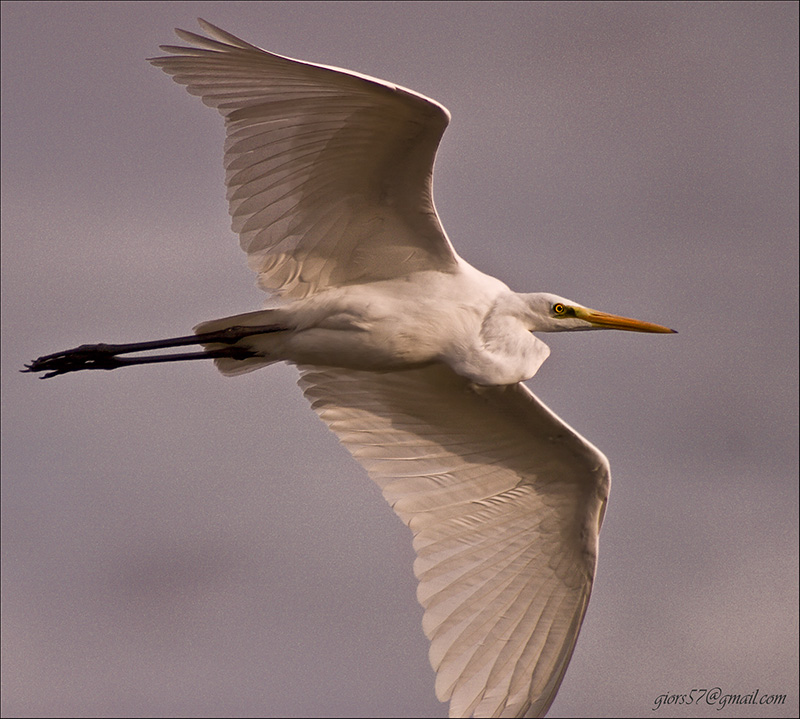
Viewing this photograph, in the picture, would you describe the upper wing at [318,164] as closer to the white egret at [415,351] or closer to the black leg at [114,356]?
the white egret at [415,351]

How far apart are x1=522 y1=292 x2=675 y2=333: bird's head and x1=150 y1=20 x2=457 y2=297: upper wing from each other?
81 centimetres

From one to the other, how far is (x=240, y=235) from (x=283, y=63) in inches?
62.5

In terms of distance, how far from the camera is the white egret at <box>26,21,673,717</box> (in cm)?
904

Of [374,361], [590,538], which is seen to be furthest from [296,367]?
[590,538]

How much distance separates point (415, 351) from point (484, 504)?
173 centimetres

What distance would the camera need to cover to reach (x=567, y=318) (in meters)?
10.4

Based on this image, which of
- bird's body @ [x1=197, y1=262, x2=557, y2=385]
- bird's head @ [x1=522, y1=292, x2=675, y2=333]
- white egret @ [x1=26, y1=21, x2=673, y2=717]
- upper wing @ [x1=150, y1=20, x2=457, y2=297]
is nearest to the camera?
upper wing @ [x1=150, y1=20, x2=457, y2=297]

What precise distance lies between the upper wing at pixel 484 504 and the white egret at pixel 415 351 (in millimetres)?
13

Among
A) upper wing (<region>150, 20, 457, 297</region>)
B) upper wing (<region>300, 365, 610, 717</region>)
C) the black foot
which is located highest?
upper wing (<region>150, 20, 457, 297</region>)

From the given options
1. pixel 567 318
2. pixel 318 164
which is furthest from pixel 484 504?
pixel 318 164

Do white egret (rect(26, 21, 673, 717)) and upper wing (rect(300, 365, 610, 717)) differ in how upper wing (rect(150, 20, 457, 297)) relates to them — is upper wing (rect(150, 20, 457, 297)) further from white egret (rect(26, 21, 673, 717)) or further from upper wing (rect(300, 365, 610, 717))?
upper wing (rect(300, 365, 610, 717))

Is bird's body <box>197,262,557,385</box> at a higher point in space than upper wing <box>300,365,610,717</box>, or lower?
higher

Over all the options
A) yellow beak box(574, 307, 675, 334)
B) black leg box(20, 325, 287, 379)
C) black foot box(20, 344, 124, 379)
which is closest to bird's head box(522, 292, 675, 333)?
yellow beak box(574, 307, 675, 334)

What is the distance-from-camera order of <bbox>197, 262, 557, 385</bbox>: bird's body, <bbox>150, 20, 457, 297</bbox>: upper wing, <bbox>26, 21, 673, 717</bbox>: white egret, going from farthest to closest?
<bbox>197, 262, 557, 385</bbox>: bird's body, <bbox>26, 21, 673, 717</bbox>: white egret, <bbox>150, 20, 457, 297</bbox>: upper wing
